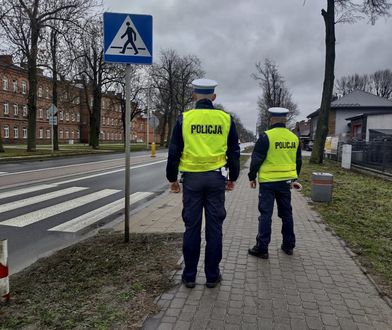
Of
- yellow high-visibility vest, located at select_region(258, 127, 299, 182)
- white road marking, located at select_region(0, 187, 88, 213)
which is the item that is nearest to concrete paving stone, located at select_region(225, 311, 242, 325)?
yellow high-visibility vest, located at select_region(258, 127, 299, 182)

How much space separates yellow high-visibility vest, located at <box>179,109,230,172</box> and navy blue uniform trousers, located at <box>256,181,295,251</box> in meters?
1.42

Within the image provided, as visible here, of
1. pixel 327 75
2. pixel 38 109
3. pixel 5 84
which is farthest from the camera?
pixel 38 109

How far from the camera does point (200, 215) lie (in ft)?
13.8

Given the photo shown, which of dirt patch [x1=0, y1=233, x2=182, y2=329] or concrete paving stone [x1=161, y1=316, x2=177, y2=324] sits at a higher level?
concrete paving stone [x1=161, y1=316, x2=177, y2=324]

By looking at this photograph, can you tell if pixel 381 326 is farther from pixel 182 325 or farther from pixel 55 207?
pixel 55 207

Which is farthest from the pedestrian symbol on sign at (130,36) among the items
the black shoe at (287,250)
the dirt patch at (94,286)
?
the black shoe at (287,250)

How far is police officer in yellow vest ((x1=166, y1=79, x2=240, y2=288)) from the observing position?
4.11 m

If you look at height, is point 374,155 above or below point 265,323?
above

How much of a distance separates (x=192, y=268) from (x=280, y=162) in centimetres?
193

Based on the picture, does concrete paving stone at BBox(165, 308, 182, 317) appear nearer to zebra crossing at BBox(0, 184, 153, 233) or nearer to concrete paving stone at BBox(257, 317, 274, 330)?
concrete paving stone at BBox(257, 317, 274, 330)

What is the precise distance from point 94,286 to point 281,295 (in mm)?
1858

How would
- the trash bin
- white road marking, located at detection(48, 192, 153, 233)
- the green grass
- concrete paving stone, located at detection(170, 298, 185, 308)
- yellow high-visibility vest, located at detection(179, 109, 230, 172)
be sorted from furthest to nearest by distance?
the trash bin, white road marking, located at detection(48, 192, 153, 233), the green grass, yellow high-visibility vest, located at detection(179, 109, 230, 172), concrete paving stone, located at detection(170, 298, 185, 308)

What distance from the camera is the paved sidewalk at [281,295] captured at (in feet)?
11.3

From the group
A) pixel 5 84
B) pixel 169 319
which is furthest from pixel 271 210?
pixel 5 84
